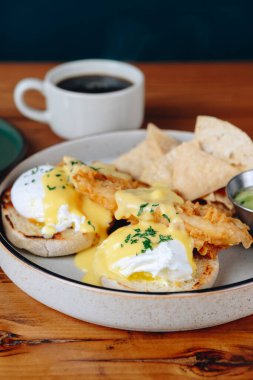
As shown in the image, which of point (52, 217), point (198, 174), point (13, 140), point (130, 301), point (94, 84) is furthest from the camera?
point (94, 84)

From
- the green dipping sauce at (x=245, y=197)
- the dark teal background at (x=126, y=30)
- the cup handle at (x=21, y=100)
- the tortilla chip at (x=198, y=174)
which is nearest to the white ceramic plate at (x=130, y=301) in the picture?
the green dipping sauce at (x=245, y=197)

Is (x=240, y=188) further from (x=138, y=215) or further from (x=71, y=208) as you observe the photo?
(x=71, y=208)

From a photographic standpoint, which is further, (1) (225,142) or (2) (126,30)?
(2) (126,30)

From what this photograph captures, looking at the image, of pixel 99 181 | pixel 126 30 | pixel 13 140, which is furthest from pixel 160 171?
pixel 126 30

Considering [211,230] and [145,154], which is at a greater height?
[211,230]

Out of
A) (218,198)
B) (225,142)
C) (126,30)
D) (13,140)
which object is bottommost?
(126,30)

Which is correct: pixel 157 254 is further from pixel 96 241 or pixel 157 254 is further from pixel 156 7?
pixel 156 7

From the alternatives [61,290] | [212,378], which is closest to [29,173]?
[61,290]
